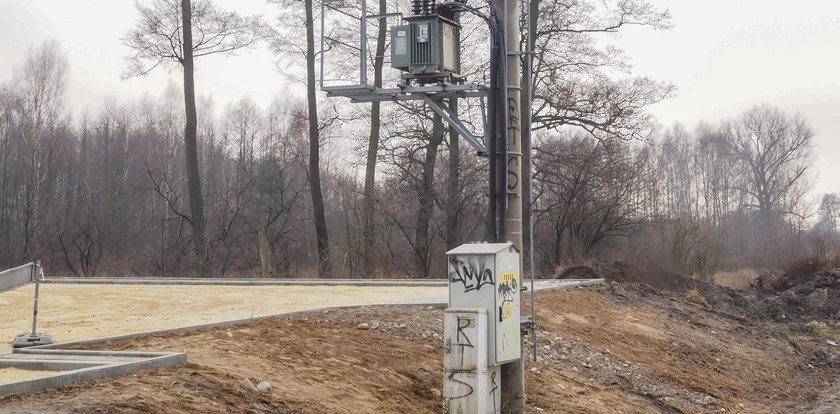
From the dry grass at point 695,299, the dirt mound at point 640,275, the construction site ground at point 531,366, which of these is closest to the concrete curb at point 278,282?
the construction site ground at point 531,366

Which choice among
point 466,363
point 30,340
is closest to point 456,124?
point 466,363

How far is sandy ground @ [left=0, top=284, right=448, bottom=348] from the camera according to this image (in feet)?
45.2

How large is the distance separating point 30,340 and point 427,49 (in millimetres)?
6222

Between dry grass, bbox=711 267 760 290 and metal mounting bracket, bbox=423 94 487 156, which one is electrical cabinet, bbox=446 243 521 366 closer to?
metal mounting bracket, bbox=423 94 487 156

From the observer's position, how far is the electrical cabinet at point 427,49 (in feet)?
37.9

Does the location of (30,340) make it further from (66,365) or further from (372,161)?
(372,161)

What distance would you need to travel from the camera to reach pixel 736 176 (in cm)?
7844

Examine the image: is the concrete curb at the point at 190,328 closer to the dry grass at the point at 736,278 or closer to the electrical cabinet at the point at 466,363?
the electrical cabinet at the point at 466,363

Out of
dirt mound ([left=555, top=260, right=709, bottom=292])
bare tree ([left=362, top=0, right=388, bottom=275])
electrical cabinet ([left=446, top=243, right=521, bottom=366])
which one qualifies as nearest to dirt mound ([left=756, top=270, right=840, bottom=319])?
dirt mound ([left=555, top=260, right=709, bottom=292])

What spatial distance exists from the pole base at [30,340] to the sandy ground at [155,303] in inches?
28.5

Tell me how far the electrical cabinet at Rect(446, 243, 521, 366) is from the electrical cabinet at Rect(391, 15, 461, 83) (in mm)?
2619

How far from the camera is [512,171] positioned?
35.1 ft

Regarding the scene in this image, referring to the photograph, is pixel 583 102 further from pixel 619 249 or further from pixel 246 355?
pixel 246 355

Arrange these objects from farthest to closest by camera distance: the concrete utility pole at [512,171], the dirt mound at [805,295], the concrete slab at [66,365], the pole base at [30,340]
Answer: the dirt mound at [805,295] < the pole base at [30,340] < the concrete utility pole at [512,171] < the concrete slab at [66,365]
